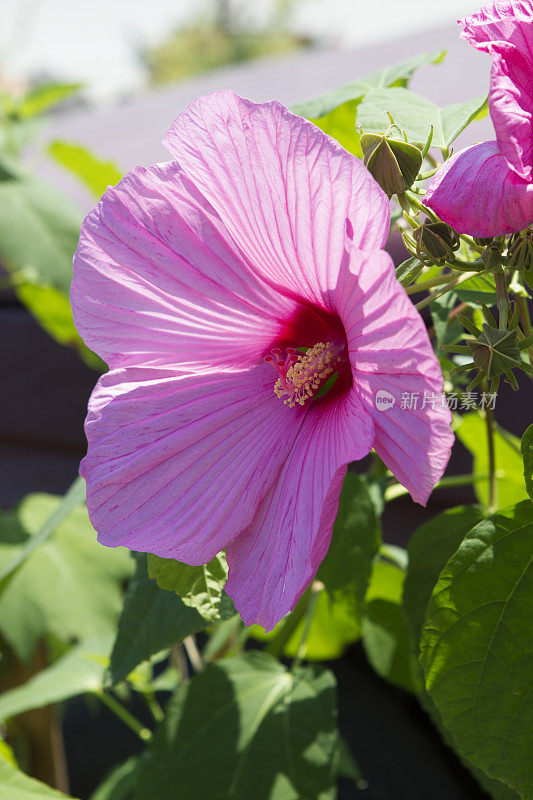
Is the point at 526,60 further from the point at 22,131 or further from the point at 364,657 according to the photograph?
the point at 364,657

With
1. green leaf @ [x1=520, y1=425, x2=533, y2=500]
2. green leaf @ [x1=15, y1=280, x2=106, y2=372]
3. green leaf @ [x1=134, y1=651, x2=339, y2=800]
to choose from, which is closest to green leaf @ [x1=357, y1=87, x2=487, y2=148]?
green leaf @ [x1=520, y1=425, x2=533, y2=500]

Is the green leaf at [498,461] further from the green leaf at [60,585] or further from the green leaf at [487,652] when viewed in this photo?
the green leaf at [60,585]

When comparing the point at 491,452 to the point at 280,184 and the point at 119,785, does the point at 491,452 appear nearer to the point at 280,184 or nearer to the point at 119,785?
the point at 280,184

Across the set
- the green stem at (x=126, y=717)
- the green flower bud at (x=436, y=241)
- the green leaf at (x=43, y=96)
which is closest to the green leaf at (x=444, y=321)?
the green flower bud at (x=436, y=241)

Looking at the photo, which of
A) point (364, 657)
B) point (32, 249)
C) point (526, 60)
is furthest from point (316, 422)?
point (364, 657)

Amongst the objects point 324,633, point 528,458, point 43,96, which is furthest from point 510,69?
point 43,96

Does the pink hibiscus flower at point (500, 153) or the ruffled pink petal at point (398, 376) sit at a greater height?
the pink hibiscus flower at point (500, 153)
